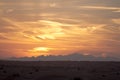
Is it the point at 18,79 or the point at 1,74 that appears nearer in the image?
the point at 18,79

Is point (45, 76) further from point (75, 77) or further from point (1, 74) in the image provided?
point (1, 74)

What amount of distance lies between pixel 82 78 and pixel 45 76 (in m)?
5.75

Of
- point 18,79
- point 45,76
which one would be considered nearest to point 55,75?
point 45,76

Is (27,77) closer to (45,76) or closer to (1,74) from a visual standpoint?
(45,76)

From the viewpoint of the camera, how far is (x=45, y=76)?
52.3 meters

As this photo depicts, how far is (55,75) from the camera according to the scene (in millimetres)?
52406

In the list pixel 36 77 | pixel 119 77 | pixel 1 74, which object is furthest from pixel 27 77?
pixel 119 77

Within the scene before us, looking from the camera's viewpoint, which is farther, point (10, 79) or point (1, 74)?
point (1, 74)

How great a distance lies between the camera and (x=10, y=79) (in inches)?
2072

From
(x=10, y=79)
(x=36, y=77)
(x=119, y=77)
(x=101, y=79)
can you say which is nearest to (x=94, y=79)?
(x=101, y=79)

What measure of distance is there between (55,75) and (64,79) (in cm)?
304

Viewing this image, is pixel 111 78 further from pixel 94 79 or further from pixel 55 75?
pixel 55 75

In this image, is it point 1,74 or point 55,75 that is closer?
point 55,75

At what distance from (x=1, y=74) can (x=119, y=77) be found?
63.1 feet
